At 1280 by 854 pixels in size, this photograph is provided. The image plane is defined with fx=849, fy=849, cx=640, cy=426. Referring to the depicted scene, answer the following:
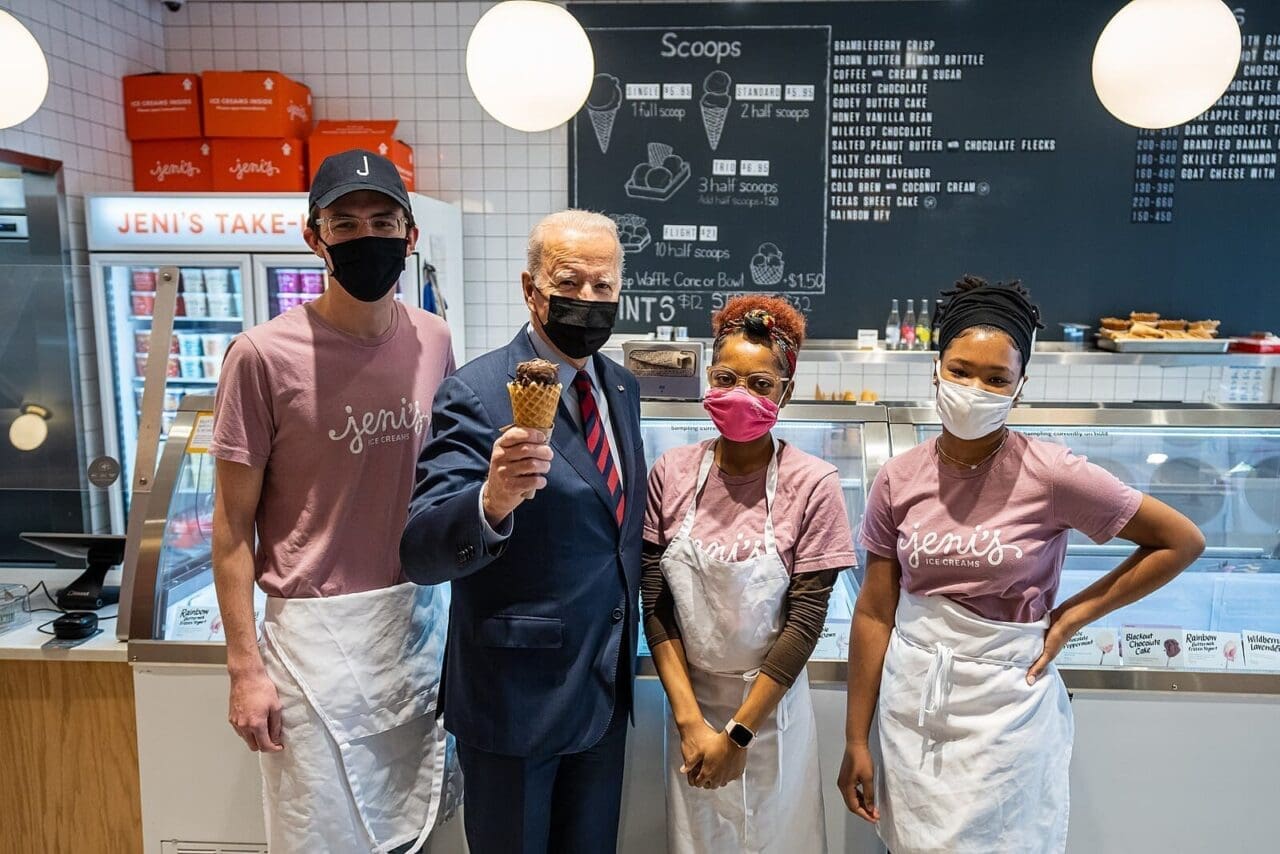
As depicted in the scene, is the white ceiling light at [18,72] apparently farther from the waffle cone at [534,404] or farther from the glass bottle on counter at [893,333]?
the glass bottle on counter at [893,333]

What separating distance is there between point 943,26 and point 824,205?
3.94 feet

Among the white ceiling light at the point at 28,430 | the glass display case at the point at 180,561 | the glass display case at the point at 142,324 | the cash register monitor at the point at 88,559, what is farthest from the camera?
A: the glass display case at the point at 142,324

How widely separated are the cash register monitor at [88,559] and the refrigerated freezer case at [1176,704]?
2249 mm

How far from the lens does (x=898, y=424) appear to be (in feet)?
7.49

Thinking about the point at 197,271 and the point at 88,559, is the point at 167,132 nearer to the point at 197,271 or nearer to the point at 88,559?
the point at 197,271

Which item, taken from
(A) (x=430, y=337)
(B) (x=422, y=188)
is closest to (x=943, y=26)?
(B) (x=422, y=188)

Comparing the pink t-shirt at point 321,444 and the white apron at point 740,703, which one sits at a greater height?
the pink t-shirt at point 321,444

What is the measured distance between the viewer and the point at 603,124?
17.0 ft

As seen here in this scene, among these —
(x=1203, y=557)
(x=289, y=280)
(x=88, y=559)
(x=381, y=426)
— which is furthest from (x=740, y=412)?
(x=289, y=280)

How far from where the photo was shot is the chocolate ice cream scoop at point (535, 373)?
137cm

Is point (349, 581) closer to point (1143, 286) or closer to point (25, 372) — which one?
point (25, 372)

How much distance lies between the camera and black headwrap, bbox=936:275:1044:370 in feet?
5.35

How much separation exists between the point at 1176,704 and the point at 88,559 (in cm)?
297

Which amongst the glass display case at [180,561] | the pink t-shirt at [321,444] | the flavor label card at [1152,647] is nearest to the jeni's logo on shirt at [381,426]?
the pink t-shirt at [321,444]
